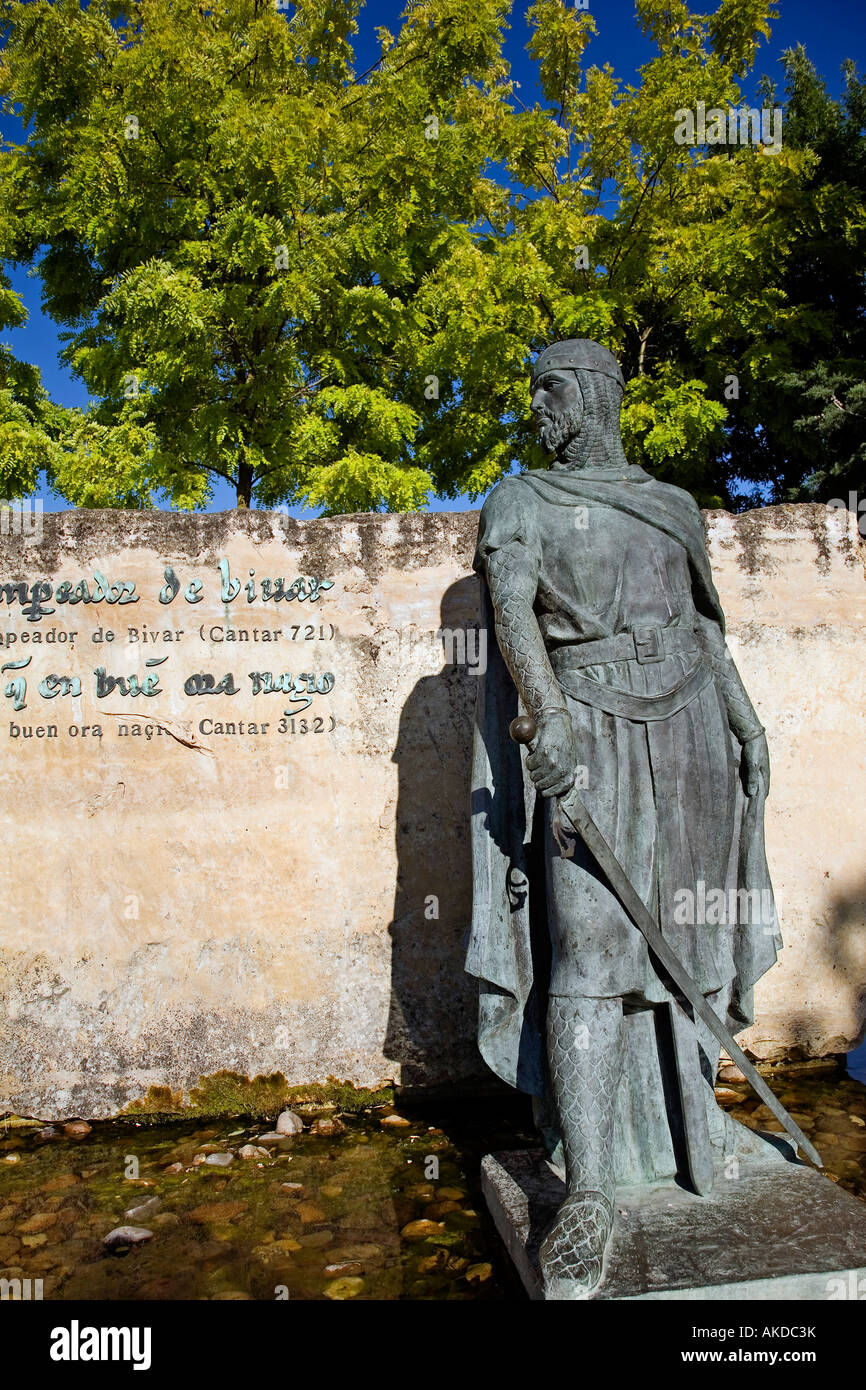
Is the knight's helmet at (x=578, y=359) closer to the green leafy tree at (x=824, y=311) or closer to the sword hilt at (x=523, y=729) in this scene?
the sword hilt at (x=523, y=729)

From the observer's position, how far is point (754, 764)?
2953mm

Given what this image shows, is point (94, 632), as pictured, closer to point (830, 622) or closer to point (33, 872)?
point (33, 872)

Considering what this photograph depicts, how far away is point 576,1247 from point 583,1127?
0.27 metres

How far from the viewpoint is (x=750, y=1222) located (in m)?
2.47

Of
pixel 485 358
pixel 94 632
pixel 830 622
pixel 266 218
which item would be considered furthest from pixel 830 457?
pixel 94 632

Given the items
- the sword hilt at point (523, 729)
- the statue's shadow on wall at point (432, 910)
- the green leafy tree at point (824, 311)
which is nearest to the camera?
the sword hilt at point (523, 729)

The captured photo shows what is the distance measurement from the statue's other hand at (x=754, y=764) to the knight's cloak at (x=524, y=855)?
1.2 inches

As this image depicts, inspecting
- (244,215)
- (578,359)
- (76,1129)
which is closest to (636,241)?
(244,215)

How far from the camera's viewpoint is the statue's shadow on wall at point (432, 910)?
4027mm

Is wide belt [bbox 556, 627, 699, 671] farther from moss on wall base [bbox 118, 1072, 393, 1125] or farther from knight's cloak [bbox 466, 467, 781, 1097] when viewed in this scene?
moss on wall base [bbox 118, 1072, 393, 1125]

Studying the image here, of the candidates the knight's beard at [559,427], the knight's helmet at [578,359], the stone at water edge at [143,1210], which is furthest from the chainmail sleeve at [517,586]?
the stone at water edge at [143,1210]

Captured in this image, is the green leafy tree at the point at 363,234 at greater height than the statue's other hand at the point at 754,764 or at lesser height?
greater

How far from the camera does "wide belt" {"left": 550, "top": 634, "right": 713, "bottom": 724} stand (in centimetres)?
263

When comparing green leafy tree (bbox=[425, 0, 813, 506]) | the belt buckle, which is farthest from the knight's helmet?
green leafy tree (bbox=[425, 0, 813, 506])
